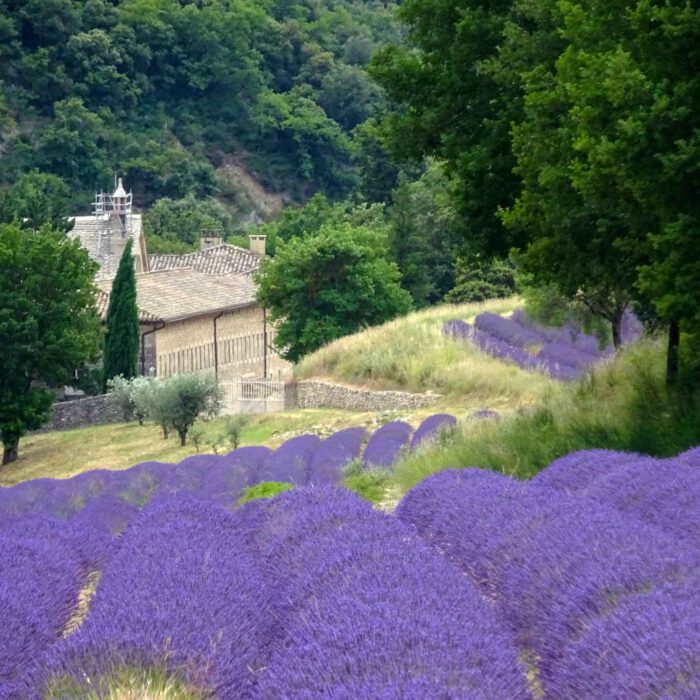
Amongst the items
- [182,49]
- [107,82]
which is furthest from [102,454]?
[182,49]

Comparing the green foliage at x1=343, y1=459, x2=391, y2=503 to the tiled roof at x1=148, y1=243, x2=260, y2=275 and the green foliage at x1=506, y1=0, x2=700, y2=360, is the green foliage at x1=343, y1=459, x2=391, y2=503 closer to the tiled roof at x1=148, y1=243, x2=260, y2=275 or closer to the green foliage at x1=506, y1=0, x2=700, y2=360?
the green foliage at x1=506, y1=0, x2=700, y2=360

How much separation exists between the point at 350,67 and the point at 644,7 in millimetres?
111583

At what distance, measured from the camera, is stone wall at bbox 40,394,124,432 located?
47.7 metres

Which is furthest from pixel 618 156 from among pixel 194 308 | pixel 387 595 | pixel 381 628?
pixel 194 308

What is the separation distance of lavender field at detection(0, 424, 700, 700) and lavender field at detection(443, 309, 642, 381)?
70.3 ft

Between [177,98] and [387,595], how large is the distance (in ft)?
378

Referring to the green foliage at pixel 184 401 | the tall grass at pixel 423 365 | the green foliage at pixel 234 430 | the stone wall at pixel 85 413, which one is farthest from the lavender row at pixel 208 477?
the stone wall at pixel 85 413

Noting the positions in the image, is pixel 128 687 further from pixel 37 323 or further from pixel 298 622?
pixel 37 323

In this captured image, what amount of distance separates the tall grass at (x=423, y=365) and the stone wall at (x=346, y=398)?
51 centimetres

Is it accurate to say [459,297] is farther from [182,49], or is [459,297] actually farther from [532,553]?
[182,49]

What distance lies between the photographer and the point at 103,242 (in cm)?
7144

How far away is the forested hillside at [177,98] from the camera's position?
10225cm

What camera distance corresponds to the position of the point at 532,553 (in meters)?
6.95

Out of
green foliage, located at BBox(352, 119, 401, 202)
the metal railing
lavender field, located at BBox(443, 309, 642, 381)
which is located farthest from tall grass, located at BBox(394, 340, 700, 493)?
green foliage, located at BBox(352, 119, 401, 202)
